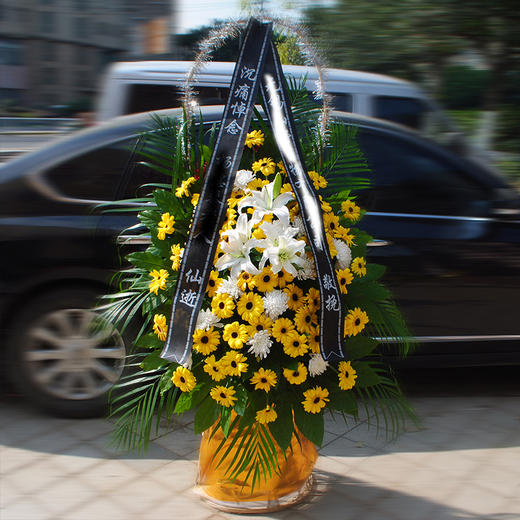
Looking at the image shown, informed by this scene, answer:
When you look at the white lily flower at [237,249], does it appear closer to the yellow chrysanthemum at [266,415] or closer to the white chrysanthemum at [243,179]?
the white chrysanthemum at [243,179]

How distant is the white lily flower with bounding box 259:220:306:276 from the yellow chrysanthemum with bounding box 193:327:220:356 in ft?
0.94

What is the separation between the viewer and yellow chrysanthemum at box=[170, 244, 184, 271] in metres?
2.63

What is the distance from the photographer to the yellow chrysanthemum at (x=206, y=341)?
2521mm

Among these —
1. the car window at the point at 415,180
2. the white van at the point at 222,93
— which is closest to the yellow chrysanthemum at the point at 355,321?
the car window at the point at 415,180

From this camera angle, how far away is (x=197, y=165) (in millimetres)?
2793

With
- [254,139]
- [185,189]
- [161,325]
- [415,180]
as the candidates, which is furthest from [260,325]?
[415,180]

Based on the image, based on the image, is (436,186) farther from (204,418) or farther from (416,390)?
(204,418)

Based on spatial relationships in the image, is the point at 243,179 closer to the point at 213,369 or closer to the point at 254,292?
the point at 254,292

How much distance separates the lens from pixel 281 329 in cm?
253

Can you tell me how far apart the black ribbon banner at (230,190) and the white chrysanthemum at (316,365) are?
45 mm

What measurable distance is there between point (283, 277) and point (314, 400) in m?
0.44

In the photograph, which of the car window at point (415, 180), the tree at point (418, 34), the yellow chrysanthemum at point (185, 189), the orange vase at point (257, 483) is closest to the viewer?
the yellow chrysanthemum at point (185, 189)

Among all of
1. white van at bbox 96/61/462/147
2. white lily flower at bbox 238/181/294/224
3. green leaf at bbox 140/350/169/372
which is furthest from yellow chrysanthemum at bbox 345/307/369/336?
white van at bbox 96/61/462/147

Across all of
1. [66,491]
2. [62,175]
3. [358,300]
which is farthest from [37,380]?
[358,300]
